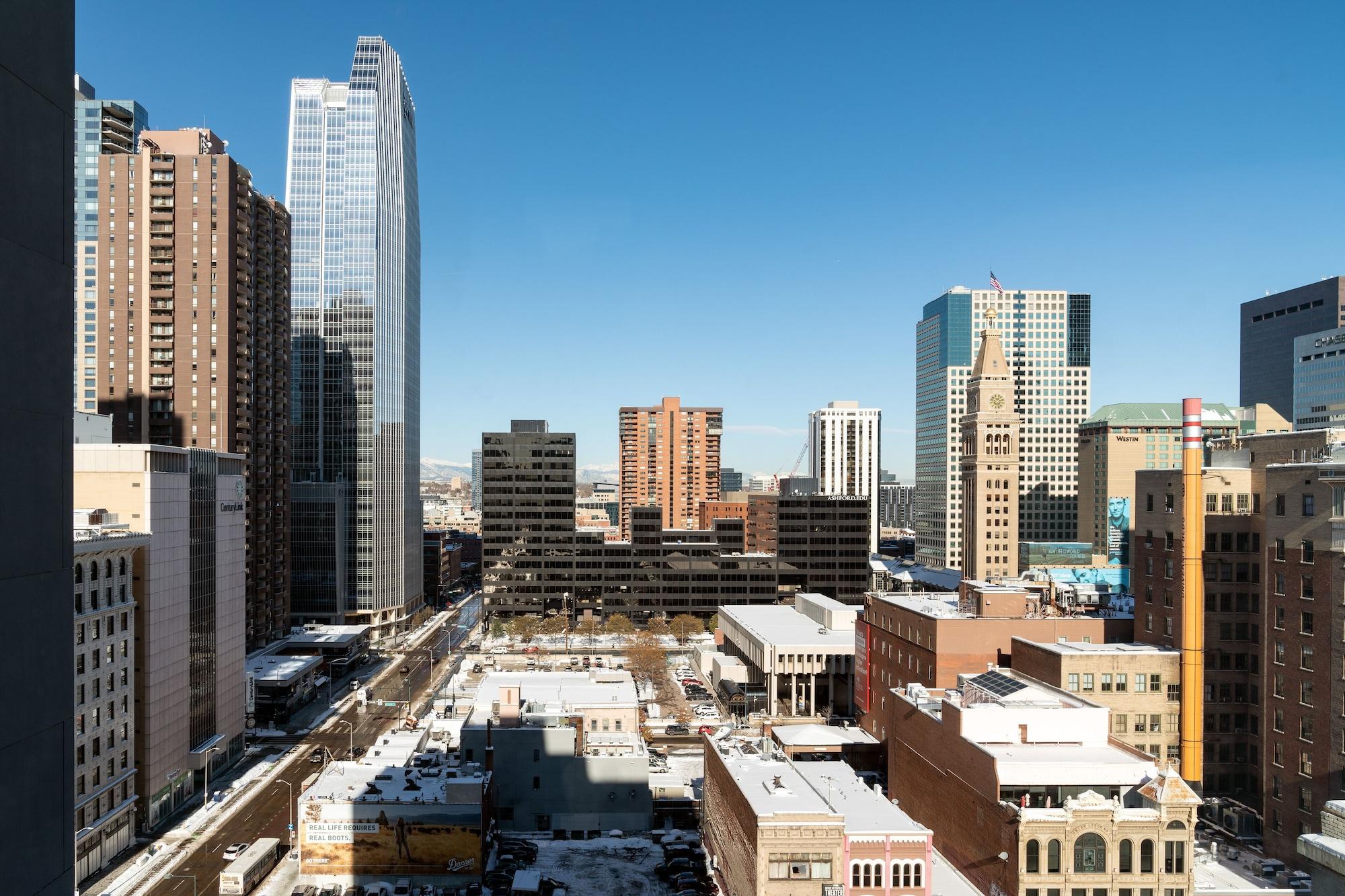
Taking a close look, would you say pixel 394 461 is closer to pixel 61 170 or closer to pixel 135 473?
pixel 135 473

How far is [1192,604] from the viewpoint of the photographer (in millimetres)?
75500

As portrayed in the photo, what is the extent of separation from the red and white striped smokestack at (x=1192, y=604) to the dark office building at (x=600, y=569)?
333 ft

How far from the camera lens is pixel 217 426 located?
121125mm

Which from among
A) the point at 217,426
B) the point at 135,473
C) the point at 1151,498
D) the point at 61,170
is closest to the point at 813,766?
the point at 1151,498

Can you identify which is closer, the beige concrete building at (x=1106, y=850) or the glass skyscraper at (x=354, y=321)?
the beige concrete building at (x=1106, y=850)

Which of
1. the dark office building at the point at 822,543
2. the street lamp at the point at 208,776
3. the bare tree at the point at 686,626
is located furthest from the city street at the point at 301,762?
the dark office building at the point at 822,543

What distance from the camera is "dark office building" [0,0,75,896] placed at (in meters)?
8.49

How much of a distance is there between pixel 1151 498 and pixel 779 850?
51860 mm

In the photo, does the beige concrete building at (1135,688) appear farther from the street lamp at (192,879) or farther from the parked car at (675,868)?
the street lamp at (192,879)

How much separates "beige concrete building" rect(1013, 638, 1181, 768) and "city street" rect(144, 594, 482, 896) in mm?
65533

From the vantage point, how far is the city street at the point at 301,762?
6738cm

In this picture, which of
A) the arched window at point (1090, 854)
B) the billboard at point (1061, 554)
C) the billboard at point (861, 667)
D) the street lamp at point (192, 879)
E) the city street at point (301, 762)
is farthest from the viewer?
the billboard at point (1061, 554)

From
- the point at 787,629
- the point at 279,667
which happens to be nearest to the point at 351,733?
the point at 279,667

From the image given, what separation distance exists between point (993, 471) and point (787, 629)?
37104 mm
